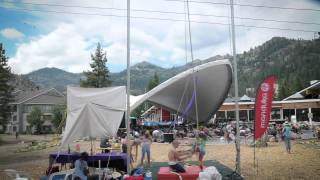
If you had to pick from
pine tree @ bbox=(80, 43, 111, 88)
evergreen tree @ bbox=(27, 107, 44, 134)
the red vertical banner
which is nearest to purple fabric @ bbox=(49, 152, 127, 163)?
the red vertical banner

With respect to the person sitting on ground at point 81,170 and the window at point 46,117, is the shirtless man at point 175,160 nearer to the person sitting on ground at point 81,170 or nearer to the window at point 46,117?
the person sitting on ground at point 81,170

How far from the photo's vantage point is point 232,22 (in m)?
11.8

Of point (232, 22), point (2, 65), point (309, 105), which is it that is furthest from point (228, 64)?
point (2, 65)

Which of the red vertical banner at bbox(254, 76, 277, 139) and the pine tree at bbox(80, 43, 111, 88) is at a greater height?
the pine tree at bbox(80, 43, 111, 88)

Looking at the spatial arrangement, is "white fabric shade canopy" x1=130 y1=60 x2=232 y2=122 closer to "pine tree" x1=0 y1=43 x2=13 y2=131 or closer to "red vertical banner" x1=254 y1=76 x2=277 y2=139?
"red vertical banner" x1=254 y1=76 x2=277 y2=139

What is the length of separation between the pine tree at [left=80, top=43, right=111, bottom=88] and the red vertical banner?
47.9 meters

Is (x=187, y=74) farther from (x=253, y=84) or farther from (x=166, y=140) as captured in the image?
(x=253, y=84)

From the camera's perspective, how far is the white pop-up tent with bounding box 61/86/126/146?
398 inches

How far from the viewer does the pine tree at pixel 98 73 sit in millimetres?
58500

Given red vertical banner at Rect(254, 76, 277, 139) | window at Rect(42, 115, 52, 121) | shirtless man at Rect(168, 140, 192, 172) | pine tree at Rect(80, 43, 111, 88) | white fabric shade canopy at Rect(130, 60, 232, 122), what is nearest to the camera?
shirtless man at Rect(168, 140, 192, 172)

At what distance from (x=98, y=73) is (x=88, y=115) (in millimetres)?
50144

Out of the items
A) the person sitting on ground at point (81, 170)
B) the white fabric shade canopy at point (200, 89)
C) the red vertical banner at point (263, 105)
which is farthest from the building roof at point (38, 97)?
the person sitting on ground at point (81, 170)

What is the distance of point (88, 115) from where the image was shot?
33.8 ft

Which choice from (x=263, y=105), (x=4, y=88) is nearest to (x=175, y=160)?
(x=263, y=105)
